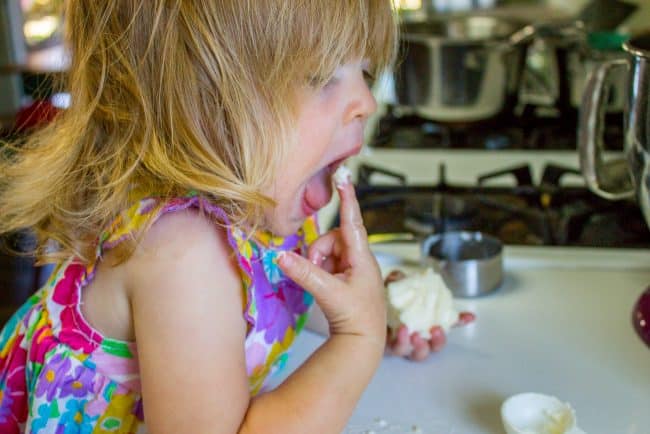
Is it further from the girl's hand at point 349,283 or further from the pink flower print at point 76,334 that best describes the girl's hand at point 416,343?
the pink flower print at point 76,334

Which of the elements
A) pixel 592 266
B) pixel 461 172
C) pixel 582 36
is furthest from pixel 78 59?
pixel 582 36

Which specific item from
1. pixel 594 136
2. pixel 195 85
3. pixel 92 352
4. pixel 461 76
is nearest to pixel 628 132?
A: pixel 594 136

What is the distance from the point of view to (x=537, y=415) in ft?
2.31

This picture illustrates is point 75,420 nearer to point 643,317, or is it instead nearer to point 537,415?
point 537,415

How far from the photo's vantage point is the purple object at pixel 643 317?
0.82 m

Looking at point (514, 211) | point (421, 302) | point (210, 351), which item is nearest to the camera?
point (210, 351)

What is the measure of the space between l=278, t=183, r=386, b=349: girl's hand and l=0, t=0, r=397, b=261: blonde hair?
0.24ft

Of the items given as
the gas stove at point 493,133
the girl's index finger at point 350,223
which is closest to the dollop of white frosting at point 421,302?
the girl's index finger at point 350,223

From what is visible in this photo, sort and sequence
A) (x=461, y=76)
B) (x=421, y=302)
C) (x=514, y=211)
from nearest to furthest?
(x=421, y=302) < (x=514, y=211) < (x=461, y=76)

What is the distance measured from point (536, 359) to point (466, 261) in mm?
169

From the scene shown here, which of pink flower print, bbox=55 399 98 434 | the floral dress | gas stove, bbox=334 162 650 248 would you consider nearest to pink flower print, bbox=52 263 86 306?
the floral dress

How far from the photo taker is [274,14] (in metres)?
0.67

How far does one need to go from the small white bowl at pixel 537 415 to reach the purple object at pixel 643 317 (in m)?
0.16

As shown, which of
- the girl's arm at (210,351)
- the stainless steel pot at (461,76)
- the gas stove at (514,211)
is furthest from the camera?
the stainless steel pot at (461,76)
